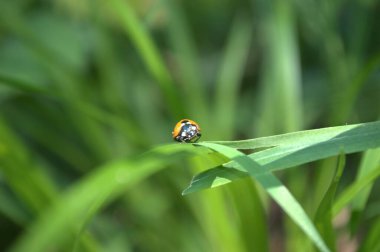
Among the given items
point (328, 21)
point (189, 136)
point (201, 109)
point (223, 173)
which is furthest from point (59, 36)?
point (223, 173)

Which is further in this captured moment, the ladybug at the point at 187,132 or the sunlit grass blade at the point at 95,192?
the ladybug at the point at 187,132

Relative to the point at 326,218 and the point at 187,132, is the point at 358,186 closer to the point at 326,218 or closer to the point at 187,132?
the point at 326,218

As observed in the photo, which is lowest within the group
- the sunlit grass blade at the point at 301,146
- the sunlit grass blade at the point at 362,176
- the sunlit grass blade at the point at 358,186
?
the sunlit grass blade at the point at 301,146

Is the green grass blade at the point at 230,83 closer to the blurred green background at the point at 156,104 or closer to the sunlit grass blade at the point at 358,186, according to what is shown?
the blurred green background at the point at 156,104

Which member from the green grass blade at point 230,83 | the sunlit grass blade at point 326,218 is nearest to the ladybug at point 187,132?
the sunlit grass blade at point 326,218

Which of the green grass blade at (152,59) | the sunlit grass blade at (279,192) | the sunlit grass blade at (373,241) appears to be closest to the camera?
the sunlit grass blade at (279,192)

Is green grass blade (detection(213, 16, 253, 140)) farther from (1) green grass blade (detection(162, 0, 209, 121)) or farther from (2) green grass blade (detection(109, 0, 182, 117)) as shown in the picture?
(2) green grass blade (detection(109, 0, 182, 117))

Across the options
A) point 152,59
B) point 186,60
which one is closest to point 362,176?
point 152,59
